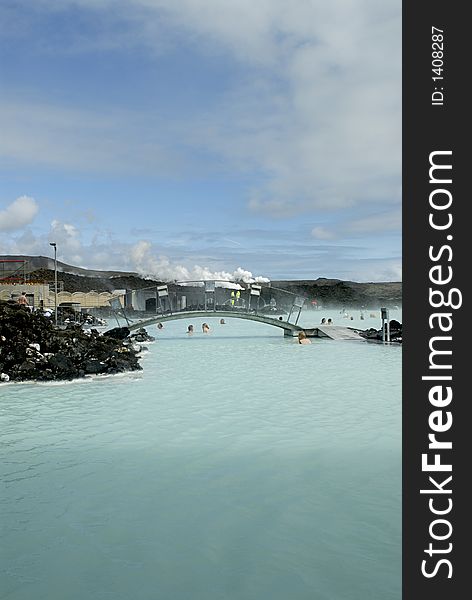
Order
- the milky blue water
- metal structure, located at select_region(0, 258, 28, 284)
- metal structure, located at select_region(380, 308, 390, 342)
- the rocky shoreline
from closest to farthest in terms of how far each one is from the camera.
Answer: the milky blue water
the rocky shoreline
metal structure, located at select_region(380, 308, 390, 342)
metal structure, located at select_region(0, 258, 28, 284)

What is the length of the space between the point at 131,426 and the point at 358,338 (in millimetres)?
17695

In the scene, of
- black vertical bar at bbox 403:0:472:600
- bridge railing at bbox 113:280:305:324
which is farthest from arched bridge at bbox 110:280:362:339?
black vertical bar at bbox 403:0:472:600

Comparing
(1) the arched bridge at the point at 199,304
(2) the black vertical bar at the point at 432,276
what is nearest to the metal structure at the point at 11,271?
(1) the arched bridge at the point at 199,304

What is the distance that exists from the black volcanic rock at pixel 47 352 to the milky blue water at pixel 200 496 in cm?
178

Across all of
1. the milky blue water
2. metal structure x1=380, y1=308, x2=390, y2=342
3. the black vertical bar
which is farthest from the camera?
metal structure x1=380, y1=308, x2=390, y2=342

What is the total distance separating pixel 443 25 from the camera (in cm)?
348

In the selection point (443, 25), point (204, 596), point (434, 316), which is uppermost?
point (443, 25)

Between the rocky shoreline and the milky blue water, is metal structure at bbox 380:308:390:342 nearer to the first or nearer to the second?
the rocky shoreline

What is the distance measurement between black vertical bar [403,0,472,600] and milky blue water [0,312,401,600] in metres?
0.91

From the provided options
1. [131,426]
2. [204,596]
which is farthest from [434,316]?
[131,426]

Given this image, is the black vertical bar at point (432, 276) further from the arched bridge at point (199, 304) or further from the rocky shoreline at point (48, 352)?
the arched bridge at point (199, 304)

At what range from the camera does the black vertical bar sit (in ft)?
9.98

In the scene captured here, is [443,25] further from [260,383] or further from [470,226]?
[260,383]

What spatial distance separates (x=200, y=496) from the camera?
5.55m
